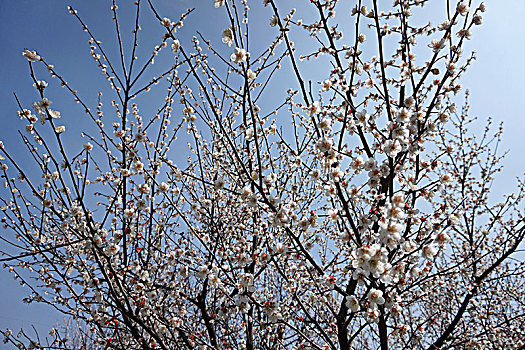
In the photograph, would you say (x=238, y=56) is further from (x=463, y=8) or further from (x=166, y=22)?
(x=463, y=8)

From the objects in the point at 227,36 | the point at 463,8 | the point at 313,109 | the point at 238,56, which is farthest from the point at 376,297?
the point at 463,8

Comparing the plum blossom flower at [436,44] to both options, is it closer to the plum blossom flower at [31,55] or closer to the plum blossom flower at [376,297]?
the plum blossom flower at [376,297]

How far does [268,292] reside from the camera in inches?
209

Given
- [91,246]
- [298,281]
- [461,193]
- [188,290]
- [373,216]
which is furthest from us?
[461,193]

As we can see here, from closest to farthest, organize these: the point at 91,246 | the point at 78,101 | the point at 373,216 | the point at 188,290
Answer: the point at 91,246
the point at 373,216
the point at 78,101
the point at 188,290

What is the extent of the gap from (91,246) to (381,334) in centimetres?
252

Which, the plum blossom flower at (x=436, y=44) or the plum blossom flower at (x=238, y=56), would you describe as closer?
the plum blossom flower at (x=238, y=56)

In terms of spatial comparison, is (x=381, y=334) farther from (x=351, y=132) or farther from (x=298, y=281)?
(x=351, y=132)

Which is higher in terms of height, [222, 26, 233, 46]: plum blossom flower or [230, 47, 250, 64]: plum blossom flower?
[222, 26, 233, 46]: plum blossom flower

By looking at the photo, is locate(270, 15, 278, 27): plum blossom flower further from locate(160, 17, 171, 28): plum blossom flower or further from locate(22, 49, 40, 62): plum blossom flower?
locate(22, 49, 40, 62): plum blossom flower

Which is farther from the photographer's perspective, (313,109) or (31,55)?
(313,109)

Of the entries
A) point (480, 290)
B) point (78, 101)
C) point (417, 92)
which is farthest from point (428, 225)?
point (78, 101)

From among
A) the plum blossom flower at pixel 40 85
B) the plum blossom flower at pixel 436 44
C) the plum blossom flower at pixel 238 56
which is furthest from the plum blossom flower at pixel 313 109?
the plum blossom flower at pixel 40 85

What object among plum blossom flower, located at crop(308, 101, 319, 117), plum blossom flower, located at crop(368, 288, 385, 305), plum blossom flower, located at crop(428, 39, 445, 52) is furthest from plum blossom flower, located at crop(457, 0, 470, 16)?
plum blossom flower, located at crop(368, 288, 385, 305)
